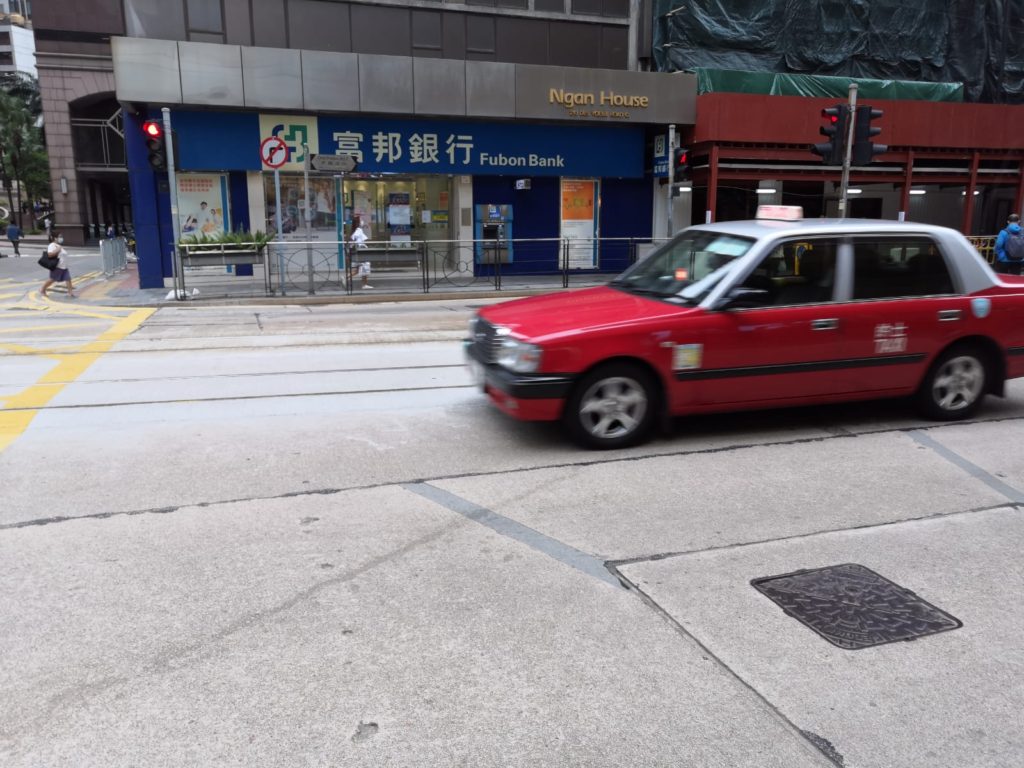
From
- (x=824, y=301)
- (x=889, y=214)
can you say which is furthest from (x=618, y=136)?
(x=824, y=301)

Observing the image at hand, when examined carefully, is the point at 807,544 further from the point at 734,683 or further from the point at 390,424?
the point at 390,424

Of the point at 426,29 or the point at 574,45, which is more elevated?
the point at 426,29

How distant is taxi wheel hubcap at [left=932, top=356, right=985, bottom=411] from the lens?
695 cm

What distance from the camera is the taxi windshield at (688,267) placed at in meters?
6.34

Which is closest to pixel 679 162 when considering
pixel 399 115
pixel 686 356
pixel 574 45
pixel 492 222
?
pixel 492 222

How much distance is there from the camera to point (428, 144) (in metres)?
22.0

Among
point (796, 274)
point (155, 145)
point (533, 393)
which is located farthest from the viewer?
point (155, 145)

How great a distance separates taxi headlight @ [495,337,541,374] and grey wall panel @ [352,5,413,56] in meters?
19.3

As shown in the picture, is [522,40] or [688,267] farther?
[522,40]

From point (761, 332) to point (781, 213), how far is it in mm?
1631

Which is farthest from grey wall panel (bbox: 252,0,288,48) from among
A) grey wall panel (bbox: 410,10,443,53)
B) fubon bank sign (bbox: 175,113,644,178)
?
grey wall panel (bbox: 410,10,443,53)

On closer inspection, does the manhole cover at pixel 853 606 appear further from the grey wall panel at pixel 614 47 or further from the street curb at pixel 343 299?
the grey wall panel at pixel 614 47

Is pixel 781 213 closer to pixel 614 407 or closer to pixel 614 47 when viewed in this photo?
pixel 614 407

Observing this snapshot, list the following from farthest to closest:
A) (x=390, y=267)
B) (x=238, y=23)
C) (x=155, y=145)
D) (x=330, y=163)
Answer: (x=238, y=23) → (x=390, y=267) → (x=330, y=163) → (x=155, y=145)
